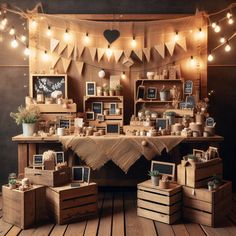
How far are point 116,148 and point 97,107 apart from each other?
0.91 m

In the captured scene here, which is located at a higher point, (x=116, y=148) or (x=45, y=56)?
(x=45, y=56)

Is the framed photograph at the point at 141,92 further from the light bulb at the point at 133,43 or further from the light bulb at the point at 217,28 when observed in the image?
the light bulb at the point at 217,28

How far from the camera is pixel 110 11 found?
16.3ft

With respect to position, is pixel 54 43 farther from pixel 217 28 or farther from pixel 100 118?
pixel 217 28

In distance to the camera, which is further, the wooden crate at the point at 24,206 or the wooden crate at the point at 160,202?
the wooden crate at the point at 160,202

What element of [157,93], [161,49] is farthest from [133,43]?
[157,93]

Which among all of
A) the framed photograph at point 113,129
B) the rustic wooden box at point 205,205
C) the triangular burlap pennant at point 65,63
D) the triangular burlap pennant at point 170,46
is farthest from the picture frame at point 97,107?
the rustic wooden box at point 205,205

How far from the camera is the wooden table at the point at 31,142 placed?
434 cm

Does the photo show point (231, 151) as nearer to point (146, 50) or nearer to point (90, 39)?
point (146, 50)

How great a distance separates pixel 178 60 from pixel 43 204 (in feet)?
8.89

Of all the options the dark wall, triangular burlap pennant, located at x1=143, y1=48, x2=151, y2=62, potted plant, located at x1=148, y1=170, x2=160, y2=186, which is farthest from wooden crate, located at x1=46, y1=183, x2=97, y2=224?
triangular burlap pennant, located at x1=143, y1=48, x2=151, y2=62

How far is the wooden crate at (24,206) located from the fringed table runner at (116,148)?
2.37ft

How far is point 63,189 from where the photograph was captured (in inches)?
148

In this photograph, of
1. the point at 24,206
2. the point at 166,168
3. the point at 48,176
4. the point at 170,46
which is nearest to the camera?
the point at 24,206
